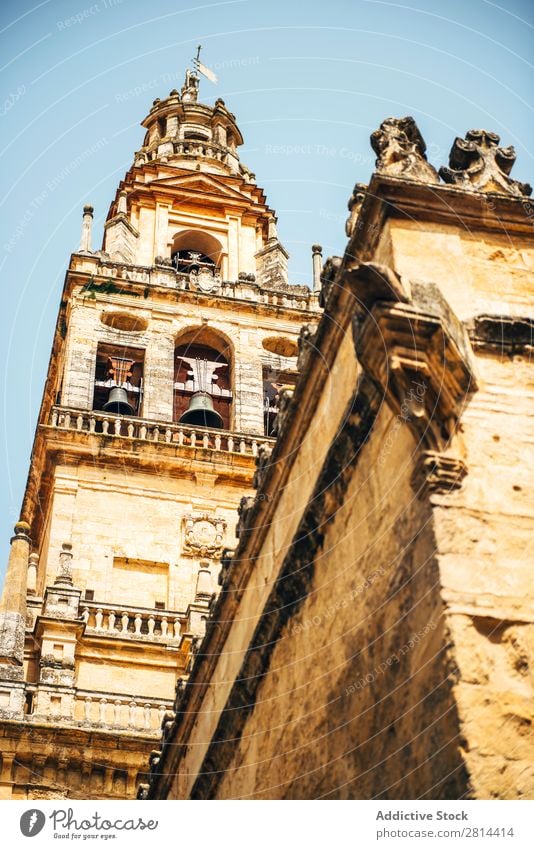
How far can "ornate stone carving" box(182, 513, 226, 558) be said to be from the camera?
22.2m

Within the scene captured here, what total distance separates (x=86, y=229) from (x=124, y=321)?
12.7 feet

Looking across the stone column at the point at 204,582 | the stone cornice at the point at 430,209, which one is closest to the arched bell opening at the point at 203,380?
the stone column at the point at 204,582

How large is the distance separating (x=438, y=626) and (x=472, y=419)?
1.29 metres

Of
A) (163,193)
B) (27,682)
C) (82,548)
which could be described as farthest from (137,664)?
(163,193)

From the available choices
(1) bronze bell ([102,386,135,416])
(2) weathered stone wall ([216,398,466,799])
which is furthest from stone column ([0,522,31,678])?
(2) weathered stone wall ([216,398,466,799])

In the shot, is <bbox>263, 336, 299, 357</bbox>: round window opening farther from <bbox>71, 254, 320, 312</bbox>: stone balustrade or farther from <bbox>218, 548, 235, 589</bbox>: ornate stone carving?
<bbox>218, 548, 235, 589</bbox>: ornate stone carving

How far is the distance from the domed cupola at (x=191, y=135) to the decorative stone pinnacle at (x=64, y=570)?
49.6 ft

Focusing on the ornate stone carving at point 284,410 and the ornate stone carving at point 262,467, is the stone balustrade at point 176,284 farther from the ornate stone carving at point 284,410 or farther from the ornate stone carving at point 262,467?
the ornate stone carving at point 284,410

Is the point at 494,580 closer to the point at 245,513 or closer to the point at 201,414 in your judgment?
the point at 245,513

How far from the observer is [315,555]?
805 cm

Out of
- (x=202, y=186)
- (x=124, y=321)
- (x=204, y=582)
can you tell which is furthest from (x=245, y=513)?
(x=202, y=186)

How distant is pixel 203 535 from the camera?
74.1ft

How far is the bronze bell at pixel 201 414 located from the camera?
24.8 metres
